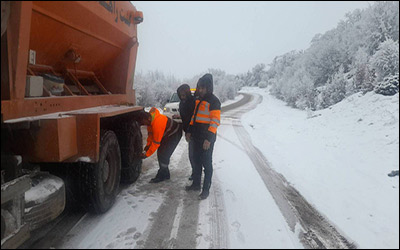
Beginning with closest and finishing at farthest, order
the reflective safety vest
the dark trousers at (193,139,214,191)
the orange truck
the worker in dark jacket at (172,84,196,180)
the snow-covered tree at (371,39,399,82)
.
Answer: the orange truck < the reflective safety vest < the dark trousers at (193,139,214,191) < the worker in dark jacket at (172,84,196,180) < the snow-covered tree at (371,39,399,82)

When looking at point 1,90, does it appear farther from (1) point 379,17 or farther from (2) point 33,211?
(1) point 379,17

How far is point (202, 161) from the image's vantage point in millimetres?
4332

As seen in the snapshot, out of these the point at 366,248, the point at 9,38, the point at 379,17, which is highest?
the point at 379,17

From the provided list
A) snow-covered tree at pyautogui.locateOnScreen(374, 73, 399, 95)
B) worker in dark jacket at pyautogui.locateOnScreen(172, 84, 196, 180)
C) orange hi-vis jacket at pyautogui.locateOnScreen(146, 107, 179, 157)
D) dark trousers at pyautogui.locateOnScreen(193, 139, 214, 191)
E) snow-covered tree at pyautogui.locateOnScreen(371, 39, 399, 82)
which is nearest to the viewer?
dark trousers at pyautogui.locateOnScreen(193, 139, 214, 191)

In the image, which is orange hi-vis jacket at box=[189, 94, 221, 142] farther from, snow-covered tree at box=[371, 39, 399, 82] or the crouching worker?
snow-covered tree at box=[371, 39, 399, 82]

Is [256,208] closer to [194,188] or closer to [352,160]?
[194,188]

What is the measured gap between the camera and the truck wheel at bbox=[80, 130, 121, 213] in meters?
3.20

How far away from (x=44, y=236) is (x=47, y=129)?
1.22 metres

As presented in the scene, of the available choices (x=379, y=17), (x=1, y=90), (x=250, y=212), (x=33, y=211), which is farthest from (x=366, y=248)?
(x=379, y=17)

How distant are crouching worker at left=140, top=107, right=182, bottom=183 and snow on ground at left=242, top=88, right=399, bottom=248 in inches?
89.9

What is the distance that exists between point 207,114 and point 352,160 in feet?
13.6

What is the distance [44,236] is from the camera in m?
2.86

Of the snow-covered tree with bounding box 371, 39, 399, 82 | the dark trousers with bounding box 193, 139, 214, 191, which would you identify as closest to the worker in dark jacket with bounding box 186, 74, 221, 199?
the dark trousers with bounding box 193, 139, 214, 191

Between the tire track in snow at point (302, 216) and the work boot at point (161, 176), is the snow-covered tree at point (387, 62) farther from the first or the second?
the work boot at point (161, 176)
